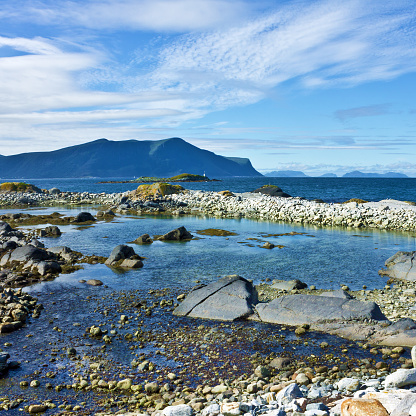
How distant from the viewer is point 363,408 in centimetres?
568

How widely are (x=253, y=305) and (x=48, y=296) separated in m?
8.01

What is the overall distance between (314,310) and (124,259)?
11.7m

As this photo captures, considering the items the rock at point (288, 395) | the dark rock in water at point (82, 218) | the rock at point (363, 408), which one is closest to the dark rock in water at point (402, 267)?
the rock at point (288, 395)

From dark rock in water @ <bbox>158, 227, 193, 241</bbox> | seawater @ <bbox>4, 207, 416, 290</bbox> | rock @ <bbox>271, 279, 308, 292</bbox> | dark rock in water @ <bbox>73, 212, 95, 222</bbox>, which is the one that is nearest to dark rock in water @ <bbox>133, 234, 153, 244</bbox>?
seawater @ <bbox>4, 207, 416, 290</bbox>

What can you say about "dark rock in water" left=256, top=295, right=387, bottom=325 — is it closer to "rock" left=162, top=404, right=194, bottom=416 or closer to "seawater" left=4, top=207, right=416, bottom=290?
"seawater" left=4, top=207, right=416, bottom=290

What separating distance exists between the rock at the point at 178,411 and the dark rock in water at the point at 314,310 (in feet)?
18.2

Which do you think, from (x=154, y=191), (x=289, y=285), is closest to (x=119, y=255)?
(x=289, y=285)

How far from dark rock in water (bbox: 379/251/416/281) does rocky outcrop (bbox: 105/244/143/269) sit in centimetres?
1179

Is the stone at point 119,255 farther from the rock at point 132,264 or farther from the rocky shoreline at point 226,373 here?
the rocky shoreline at point 226,373

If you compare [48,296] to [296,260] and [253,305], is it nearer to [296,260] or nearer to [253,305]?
[253,305]

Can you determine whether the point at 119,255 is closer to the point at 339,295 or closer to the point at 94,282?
the point at 94,282

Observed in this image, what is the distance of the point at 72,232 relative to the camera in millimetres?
31594

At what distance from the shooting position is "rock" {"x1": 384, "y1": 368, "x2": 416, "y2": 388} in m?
7.09

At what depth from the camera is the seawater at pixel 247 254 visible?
1712cm
